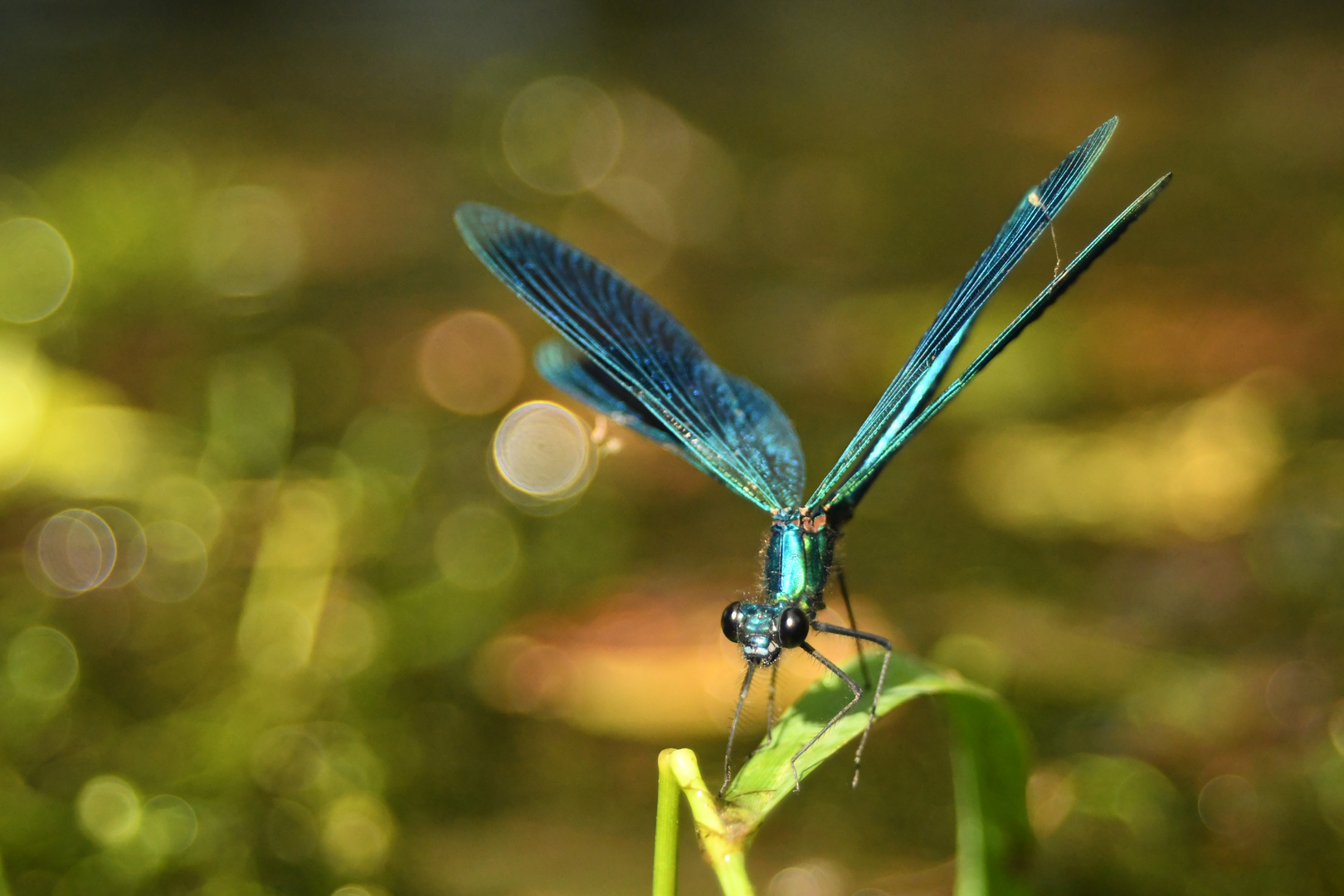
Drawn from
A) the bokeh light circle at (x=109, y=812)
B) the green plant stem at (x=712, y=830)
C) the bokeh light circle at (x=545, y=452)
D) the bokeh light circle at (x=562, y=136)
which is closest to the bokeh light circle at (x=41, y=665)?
the bokeh light circle at (x=109, y=812)

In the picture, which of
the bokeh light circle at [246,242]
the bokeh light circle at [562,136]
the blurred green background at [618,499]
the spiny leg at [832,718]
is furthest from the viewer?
the bokeh light circle at [562,136]

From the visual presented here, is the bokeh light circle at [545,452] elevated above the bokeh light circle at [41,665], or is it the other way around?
the bokeh light circle at [545,452]

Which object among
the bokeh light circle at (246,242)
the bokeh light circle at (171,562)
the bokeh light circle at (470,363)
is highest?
the bokeh light circle at (246,242)

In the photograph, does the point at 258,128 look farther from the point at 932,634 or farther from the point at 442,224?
the point at 932,634

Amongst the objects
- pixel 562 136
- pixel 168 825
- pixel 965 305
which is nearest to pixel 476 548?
pixel 168 825

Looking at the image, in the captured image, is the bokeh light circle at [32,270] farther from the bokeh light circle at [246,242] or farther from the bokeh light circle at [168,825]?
the bokeh light circle at [168,825]

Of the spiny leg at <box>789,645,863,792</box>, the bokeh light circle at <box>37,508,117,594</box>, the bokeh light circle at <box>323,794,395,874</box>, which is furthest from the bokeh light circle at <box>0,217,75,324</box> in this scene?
the spiny leg at <box>789,645,863,792</box>

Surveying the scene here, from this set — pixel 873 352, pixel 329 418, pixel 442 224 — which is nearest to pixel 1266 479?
pixel 873 352
